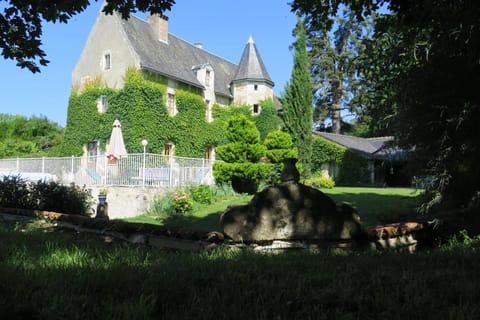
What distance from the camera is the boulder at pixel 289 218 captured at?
5.11 m

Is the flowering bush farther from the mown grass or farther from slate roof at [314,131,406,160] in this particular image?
slate roof at [314,131,406,160]

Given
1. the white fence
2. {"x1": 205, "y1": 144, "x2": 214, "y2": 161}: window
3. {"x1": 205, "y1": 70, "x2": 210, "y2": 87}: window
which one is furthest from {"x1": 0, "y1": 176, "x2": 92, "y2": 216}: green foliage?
{"x1": 205, "y1": 70, "x2": 210, "y2": 87}: window

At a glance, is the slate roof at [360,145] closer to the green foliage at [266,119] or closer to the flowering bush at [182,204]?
the green foliage at [266,119]

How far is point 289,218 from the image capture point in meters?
5.12

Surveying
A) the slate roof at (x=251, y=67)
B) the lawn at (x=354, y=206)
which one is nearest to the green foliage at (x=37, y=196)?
the lawn at (x=354, y=206)

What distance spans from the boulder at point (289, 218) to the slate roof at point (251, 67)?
2873 centimetres

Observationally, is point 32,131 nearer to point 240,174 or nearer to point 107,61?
point 107,61

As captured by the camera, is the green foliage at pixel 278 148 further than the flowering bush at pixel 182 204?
Yes

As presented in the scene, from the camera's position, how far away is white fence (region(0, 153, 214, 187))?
15792 millimetres

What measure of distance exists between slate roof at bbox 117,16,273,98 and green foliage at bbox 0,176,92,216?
633 inches

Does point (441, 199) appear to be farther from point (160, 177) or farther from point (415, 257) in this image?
point (160, 177)

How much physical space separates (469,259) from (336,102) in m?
42.1

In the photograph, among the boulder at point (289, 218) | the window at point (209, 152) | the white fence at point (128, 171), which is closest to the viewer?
the boulder at point (289, 218)

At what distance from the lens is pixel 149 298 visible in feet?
7.89
